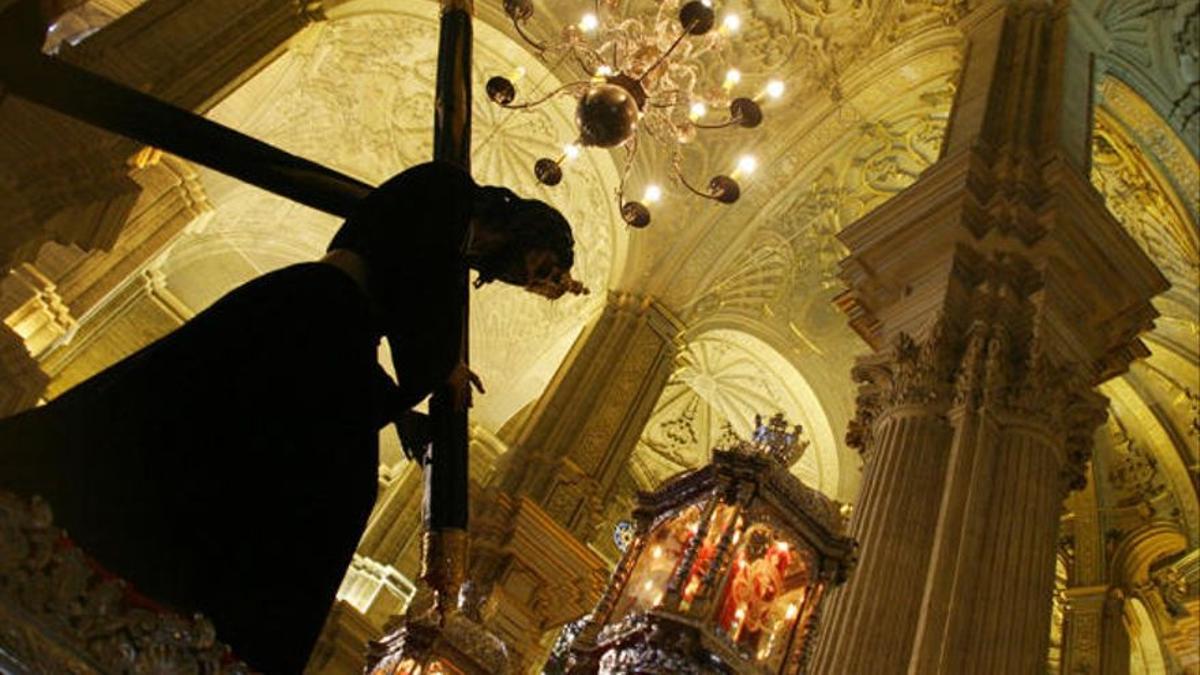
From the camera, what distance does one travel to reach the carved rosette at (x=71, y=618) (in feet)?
3.53

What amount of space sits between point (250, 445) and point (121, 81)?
21.3 feet

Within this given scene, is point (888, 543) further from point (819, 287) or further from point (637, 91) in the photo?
point (819, 287)

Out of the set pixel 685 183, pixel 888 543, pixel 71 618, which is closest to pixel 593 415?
pixel 685 183

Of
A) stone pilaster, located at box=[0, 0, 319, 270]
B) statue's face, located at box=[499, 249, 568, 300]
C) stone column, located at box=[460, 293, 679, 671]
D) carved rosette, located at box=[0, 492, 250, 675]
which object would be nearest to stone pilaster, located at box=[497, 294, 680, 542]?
stone column, located at box=[460, 293, 679, 671]

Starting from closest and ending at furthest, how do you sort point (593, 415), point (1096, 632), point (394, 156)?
point (593, 415)
point (1096, 632)
point (394, 156)

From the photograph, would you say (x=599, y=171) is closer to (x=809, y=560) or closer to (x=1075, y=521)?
(x=1075, y=521)

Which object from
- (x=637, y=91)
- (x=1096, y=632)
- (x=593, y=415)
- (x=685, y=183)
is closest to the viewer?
(x=637, y=91)

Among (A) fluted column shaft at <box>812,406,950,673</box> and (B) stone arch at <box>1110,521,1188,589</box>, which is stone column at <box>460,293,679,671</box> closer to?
(A) fluted column shaft at <box>812,406,950,673</box>

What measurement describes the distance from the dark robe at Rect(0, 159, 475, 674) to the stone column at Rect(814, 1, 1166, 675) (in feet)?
13.4

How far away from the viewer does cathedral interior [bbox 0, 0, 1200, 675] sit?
616 centimetres

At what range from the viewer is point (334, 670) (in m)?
11.7

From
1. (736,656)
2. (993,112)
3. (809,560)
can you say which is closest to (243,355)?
(736,656)

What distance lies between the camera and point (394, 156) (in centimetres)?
1370

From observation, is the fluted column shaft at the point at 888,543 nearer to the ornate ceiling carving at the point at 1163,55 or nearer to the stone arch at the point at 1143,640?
the ornate ceiling carving at the point at 1163,55
